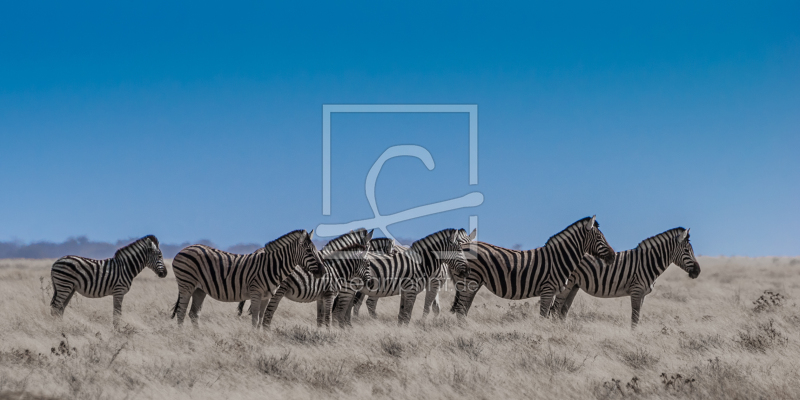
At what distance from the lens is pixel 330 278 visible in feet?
45.6

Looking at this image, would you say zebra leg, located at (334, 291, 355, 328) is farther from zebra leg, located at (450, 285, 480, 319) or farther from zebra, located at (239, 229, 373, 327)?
zebra leg, located at (450, 285, 480, 319)

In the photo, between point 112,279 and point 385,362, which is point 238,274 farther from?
point 385,362

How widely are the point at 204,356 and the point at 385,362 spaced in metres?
2.95

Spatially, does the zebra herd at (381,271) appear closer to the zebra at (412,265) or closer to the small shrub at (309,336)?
the zebra at (412,265)

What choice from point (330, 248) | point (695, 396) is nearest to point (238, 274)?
point (330, 248)

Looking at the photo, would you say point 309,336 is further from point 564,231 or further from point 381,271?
point 564,231

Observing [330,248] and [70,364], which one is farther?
[330,248]

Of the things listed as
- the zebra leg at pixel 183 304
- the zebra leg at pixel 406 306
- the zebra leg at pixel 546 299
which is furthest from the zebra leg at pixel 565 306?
the zebra leg at pixel 183 304

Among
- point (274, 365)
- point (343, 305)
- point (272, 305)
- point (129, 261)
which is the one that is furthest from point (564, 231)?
point (129, 261)

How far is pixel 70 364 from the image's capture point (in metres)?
9.59

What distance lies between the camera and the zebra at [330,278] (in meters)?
13.9

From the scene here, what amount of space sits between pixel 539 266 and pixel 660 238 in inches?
129

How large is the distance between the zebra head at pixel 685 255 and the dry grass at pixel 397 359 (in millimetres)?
1392

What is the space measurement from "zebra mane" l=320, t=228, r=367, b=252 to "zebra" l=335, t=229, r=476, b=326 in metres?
0.64
